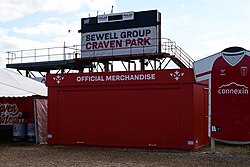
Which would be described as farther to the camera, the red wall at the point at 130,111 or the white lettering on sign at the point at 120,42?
the white lettering on sign at the point at 120,42

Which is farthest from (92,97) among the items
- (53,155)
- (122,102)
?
(53,155)

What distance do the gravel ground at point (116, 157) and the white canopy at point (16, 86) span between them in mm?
2558

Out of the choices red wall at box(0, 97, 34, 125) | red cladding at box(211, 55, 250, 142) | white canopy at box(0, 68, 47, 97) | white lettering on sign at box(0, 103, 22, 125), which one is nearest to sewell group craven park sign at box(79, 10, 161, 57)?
white canopy at box(0, 68, 47, 97)

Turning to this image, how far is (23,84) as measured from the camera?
20844mm

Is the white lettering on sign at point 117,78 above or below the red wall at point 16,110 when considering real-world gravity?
above

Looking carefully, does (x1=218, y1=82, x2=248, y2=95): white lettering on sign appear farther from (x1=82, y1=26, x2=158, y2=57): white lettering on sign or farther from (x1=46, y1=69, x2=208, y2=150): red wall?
(x1=82, y1=26, x2=158, y2=57): white lettering on sign

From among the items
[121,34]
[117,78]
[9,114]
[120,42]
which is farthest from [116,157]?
[121,34]

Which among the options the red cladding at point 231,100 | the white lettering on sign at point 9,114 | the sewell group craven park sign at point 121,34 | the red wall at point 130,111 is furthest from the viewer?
the sewell group craven park sign at point 121,34

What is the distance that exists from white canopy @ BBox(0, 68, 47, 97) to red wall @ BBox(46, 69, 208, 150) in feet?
6.25

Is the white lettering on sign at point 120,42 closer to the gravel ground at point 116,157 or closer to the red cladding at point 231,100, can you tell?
the gravel ground at point 116,157

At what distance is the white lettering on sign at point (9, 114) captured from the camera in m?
19.1

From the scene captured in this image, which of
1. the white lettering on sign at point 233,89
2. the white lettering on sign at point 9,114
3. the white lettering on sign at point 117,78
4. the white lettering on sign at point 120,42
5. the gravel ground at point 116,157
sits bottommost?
the gravel ground at point 116,157

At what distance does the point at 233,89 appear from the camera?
14.4m

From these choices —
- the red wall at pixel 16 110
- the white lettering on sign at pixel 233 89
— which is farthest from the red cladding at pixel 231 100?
the red wall at pixel 16 110
